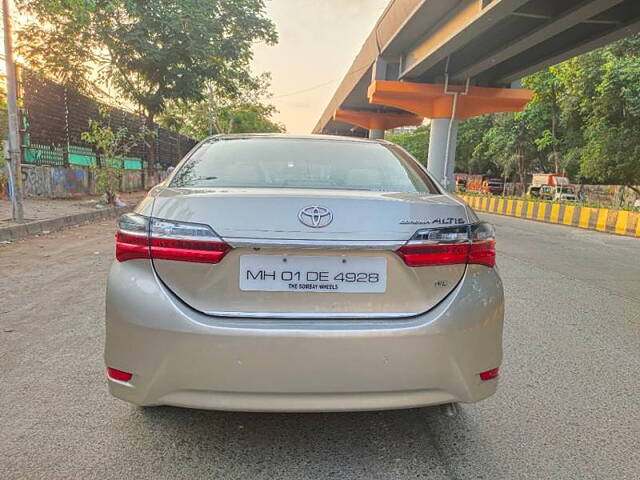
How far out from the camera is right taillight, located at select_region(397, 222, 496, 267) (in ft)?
6.16

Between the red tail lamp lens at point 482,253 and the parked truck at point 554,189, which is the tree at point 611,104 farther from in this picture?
the red tail lamp lens at point 482,253

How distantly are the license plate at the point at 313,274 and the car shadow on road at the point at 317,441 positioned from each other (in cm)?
77

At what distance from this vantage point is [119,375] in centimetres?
195

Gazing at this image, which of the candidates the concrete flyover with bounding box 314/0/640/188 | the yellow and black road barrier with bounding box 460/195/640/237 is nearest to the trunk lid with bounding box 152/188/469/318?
the concrete flyover with bounding box 314/0/640/188

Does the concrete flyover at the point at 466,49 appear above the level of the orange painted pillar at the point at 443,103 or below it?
above

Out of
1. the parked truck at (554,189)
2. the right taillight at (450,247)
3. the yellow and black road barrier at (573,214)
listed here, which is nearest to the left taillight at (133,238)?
the right taillight at (450,247)

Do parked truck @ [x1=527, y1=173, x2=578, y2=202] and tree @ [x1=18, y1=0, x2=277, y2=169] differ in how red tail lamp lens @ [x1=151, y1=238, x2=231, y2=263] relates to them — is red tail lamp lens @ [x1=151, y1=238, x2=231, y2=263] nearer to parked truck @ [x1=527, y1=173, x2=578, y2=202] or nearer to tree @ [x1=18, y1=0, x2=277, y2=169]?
tree @ [x1=18, y1=0, x2=277, y2=169]

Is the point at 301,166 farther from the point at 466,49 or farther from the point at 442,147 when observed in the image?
the point at 442,147

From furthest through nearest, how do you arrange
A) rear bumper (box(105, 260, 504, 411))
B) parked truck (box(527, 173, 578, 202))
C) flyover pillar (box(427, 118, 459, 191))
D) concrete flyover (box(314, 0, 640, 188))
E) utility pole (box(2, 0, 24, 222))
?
parked truck (box(527, 173, 578, 202))
flyover pillar (box(427, 118, 459, 191))
concrete flyover (box(314, 0, 640, 188))
utility pole (box(2, 0, 24, 222))
rear bumper (box(105, 260, 504, 411))

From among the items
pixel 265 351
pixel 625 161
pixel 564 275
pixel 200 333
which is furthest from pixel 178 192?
pixel 625 161

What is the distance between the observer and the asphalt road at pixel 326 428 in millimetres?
2043

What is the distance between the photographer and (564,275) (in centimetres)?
646

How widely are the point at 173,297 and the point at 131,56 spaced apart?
16522mm

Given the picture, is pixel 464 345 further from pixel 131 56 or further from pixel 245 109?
pixel 245 109
